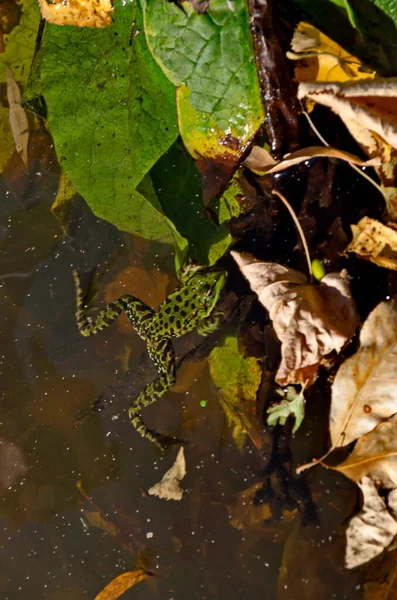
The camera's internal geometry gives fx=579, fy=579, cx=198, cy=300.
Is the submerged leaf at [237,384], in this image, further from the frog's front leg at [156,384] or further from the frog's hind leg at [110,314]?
the frog's hind leg at [110,314]

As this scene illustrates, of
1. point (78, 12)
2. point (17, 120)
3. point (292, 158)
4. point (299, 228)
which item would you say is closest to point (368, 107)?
point (292, 158)

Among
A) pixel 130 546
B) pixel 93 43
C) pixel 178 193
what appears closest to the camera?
pixel 93 43

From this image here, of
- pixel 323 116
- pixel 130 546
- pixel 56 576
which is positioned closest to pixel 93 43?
pixel 323 116

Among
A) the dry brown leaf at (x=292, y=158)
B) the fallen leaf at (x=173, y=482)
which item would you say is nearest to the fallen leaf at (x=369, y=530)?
the fallen leaf at (x=173, y=482)

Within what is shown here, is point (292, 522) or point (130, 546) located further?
point (130, 546)

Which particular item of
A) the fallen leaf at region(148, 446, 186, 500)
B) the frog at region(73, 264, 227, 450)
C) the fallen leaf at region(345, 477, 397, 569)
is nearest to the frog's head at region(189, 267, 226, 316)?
the frog at region(73, 264, 227, 450)

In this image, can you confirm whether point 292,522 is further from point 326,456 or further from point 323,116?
point 323,116

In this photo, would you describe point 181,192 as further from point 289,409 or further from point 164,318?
point 289,409

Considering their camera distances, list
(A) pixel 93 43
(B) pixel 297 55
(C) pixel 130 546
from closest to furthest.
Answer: (B) pixel 297 55 → (A) pixel 93 43 → (C) pixel 130 546

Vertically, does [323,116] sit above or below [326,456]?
above
